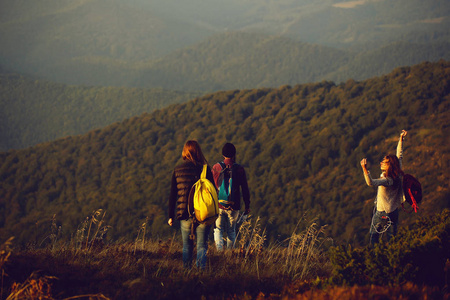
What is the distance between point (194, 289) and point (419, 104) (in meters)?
38.6

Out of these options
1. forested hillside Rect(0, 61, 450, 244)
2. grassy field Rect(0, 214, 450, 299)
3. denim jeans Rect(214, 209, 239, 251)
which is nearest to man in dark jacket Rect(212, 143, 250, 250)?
denim jeans Rect(214, 209, 239, 251)

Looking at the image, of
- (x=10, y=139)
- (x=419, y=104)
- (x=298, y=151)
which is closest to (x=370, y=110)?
(x=419, y=104)

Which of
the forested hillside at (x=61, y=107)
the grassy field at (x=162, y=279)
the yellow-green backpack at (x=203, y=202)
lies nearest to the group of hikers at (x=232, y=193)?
the yellow-green backpack at (x=203, y=202)

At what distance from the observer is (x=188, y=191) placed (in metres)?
4.81

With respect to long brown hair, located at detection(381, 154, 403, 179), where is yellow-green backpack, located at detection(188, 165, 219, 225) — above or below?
below

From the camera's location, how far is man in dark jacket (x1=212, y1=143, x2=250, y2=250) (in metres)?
5.76

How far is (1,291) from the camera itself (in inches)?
148

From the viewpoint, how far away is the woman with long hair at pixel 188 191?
4812 mm

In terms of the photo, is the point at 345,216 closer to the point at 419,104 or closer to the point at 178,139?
the point at 419,104

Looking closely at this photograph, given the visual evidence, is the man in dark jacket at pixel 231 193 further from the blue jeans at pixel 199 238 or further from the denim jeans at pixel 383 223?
the denim jeans at pixel 383 223

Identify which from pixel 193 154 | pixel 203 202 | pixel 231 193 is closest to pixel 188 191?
pixel 203 202

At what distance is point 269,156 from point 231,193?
3960cm

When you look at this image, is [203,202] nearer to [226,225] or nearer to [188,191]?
[188,191]

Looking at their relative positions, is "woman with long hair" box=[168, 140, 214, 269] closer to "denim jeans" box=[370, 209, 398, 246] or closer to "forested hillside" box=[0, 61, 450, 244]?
"denim jeans" box=[370, 209, 398, 246]
